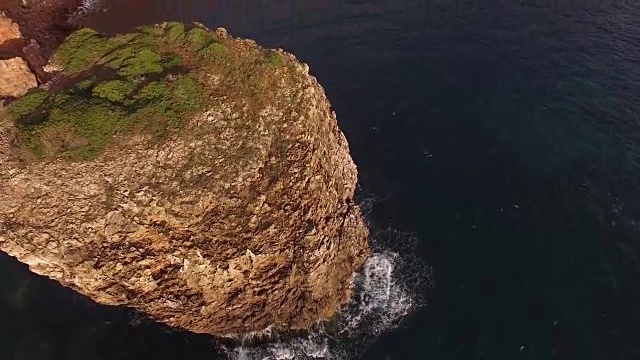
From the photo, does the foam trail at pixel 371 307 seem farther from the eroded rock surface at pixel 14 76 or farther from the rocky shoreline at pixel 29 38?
the rocky shoreline at pixel 29 38

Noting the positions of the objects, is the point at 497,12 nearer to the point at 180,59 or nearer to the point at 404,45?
the point at 404,45

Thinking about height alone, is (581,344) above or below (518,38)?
below

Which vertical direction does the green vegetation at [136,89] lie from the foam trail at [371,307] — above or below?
above

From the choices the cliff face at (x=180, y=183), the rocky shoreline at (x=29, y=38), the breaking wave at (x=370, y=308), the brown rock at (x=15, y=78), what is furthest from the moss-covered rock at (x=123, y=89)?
the breaking wave at (x=370, y=308)

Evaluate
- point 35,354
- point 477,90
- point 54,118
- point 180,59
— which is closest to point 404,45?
point 477,90

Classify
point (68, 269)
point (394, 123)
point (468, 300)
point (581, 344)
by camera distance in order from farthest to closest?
1. point (394, 123)
2. point (468, 300)
3. point (581, 344)
4. point (68, 269)

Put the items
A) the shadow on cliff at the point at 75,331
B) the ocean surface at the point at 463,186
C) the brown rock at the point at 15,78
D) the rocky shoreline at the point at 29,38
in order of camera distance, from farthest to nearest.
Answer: the rocky shoreline at the point at 29,38
the brown rock at the point at 15,78
the ocean surface at the point at 463,186
the shadow on cliff at the point at 75,331
